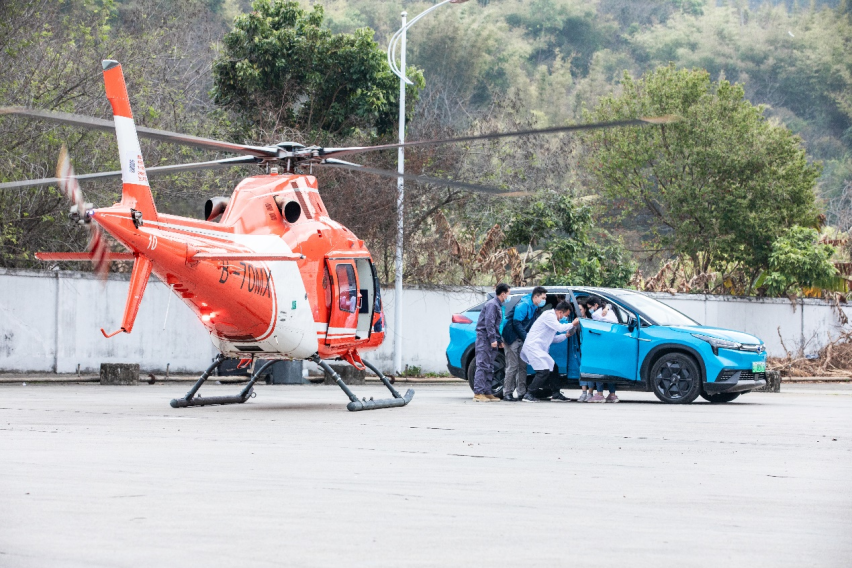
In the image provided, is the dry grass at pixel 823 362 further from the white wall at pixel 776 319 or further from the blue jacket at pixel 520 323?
the blue jacket at pixel 520 323

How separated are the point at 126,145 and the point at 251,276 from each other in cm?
262

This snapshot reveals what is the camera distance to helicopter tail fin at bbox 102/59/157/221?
13867mm

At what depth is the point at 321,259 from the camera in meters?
16.7

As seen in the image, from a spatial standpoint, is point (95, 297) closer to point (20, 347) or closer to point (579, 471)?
point (20, 347)

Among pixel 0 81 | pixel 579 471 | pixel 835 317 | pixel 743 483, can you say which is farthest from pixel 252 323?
pixel 835 317

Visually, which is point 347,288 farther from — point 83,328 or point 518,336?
point 83,328

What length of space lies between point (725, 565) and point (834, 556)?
0.65 metres

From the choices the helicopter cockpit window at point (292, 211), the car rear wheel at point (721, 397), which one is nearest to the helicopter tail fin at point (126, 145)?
the helicopter cockpit window at point (292, 211)

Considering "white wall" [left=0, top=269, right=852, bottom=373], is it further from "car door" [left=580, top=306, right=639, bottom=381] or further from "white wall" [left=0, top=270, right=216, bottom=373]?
"car door" [left=580, top=306, right=639, bottom=381]

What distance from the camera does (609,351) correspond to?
19328mm

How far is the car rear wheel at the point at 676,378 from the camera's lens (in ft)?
62.4

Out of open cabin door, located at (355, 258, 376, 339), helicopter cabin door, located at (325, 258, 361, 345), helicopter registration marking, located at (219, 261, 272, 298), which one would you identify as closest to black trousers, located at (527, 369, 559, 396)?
open cabin door, located at (355, 258, 376, 339)

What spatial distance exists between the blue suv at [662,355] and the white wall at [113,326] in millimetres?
10317

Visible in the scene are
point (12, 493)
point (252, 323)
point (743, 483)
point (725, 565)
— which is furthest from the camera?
point (252, 323)
